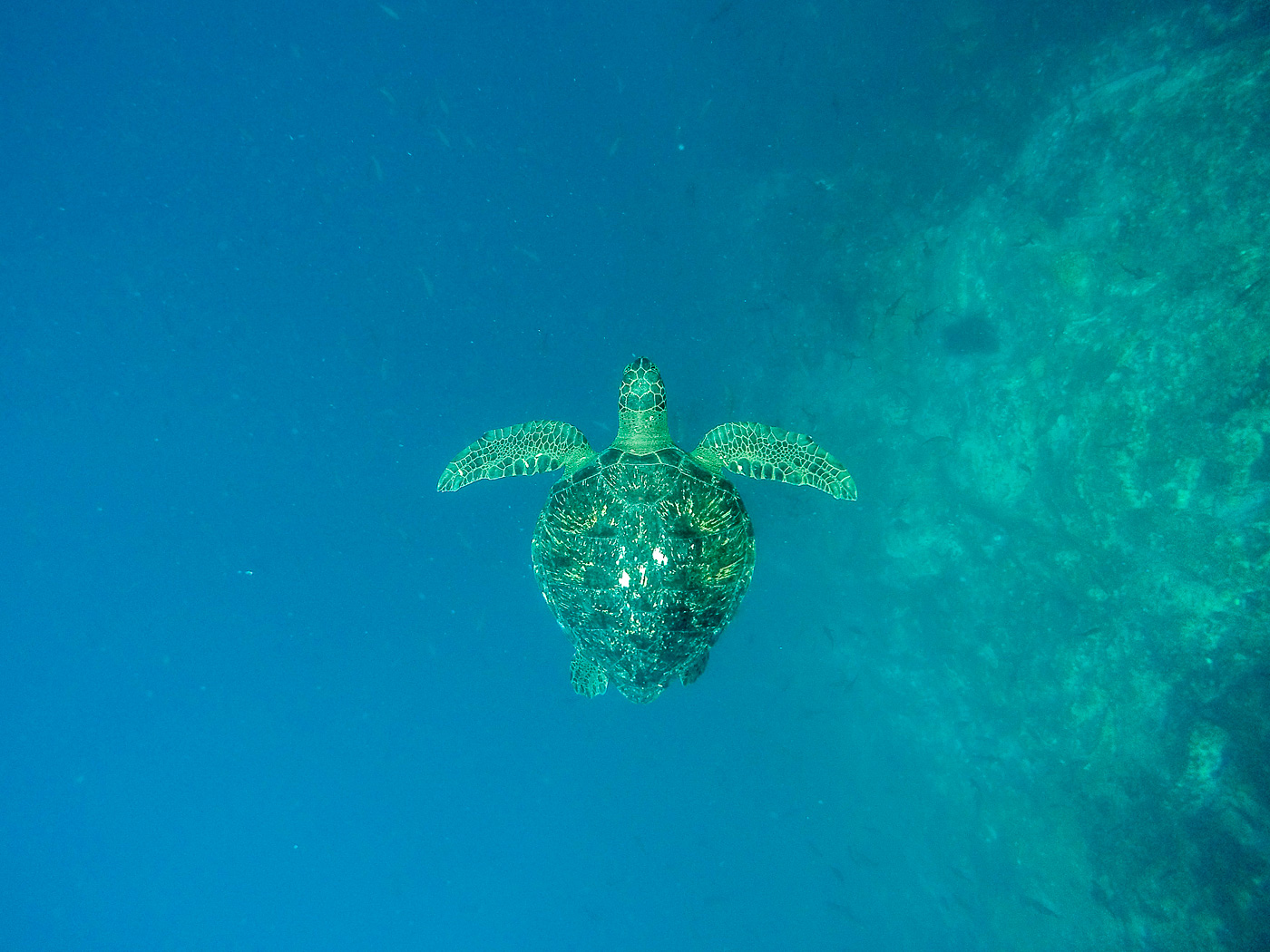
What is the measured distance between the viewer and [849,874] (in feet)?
45.5

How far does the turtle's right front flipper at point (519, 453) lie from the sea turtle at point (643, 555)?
0.88 m

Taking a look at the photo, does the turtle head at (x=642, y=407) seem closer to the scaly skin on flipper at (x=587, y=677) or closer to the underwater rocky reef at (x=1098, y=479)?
the scaly skin on flipper at (x=587, y=677)

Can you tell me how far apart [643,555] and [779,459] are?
101 inches

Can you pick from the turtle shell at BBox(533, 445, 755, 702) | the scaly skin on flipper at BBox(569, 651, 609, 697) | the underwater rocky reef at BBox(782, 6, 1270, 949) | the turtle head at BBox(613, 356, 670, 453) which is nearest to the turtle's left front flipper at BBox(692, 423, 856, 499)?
the turtle head at BBox(613, 356, 670, 453)

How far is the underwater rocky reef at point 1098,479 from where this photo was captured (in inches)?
295

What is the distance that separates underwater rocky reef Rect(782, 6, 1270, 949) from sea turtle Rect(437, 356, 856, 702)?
5.43 metres

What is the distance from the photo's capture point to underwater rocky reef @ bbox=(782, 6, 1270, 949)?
24.6 ft

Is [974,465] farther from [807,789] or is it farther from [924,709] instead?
[807,789]

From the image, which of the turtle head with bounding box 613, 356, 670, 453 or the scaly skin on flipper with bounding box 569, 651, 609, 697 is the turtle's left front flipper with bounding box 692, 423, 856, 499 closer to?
the turtle head with bounding box 613, 356, 670, 453

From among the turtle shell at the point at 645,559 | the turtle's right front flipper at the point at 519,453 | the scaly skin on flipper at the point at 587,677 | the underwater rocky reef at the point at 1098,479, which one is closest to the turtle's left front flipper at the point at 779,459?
the turtle shell at the point at 645,559

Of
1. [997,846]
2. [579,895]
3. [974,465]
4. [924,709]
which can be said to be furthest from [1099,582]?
[579,895]

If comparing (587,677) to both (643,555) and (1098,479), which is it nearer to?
(643,555)

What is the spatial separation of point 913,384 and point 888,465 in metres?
1.49

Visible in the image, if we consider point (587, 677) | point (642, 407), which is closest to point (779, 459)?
point (642, 407)
